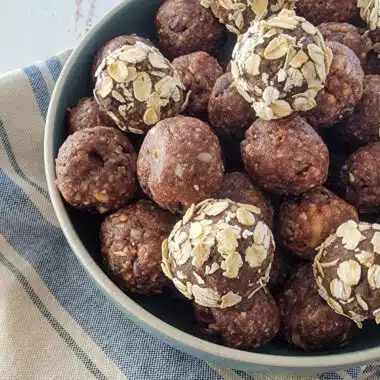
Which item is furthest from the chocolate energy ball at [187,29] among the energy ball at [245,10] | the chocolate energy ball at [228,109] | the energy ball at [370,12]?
the energy ball at [370,12]

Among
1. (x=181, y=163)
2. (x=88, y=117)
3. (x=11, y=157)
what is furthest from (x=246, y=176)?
(x=11, y=157)

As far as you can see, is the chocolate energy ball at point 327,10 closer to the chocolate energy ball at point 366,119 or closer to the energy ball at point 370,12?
the energy ball at point 370,12

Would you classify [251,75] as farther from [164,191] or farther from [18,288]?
[18,288]

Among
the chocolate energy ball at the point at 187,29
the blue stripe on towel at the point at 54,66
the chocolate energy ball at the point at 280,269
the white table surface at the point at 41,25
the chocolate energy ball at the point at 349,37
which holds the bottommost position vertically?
the chocolate energy ball at the point at 280,269

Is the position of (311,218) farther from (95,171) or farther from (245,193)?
(95,171)

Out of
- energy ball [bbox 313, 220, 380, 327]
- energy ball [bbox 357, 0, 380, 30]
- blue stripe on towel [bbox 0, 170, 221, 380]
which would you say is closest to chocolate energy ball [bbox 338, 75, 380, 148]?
energy ball [bbox 357, 0, 380, 30]

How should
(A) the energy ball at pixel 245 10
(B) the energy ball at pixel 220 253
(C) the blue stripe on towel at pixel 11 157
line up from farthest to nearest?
(C) the blue stripe on towel at pixel 11 157 → (A) the energy ball at pixel 245 10 → (B) the energy ball at pixel 220 253

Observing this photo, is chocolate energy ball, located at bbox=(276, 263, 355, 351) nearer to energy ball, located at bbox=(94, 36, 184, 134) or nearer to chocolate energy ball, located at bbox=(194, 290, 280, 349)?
chocolate energy ball, located at bbox=(194, 290, 280, 349)
